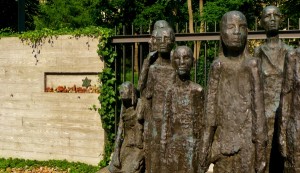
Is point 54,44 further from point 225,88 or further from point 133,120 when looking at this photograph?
point 225,88

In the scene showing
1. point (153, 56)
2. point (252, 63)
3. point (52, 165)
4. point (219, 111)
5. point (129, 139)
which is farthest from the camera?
point (52, 165)

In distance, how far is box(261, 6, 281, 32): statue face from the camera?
5605 millimetres

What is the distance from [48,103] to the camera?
9.72 m

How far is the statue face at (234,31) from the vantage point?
4102mm

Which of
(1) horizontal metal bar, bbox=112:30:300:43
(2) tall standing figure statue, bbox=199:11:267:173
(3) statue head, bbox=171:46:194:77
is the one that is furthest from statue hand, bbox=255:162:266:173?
(1) horizontal metal bar, bbox=112:30:300:43

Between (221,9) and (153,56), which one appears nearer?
(153,56)

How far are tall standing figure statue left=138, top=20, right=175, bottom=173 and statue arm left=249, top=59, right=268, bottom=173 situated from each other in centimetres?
117

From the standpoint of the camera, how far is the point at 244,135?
4102 mm

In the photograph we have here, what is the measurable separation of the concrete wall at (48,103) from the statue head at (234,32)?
526 centimetres

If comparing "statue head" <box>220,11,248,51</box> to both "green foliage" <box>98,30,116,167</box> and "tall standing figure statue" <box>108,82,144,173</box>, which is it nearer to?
"tall standing figure statue" <box>108,82,144,173</box>

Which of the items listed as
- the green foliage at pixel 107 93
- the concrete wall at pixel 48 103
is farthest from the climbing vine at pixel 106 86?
the concrete wall at pixel 48 103

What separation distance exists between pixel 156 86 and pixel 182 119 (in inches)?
22.2

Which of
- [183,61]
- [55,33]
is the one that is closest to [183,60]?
[183,61]

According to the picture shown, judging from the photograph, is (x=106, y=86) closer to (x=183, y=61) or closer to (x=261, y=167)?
(x=183, y=61)
